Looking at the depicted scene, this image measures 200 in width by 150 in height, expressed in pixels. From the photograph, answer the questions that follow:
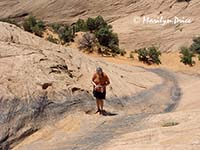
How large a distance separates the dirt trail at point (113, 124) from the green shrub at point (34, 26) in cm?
1778

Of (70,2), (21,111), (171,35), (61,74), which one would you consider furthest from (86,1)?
(21,111)

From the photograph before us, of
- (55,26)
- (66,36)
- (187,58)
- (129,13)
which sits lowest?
(187,58)

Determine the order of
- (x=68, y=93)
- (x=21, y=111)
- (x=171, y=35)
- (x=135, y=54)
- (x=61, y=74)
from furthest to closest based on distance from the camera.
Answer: (x=171, y=35)
(x=135, y=54)
(x=61, y=74)
(x=68, y=93)
(x=21, y=111)

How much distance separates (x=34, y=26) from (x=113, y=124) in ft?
77.6

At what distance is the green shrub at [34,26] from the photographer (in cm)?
3262

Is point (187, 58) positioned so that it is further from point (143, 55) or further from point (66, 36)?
point (66, 36)

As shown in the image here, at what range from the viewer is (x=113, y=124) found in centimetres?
1085

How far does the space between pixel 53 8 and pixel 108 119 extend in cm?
2720

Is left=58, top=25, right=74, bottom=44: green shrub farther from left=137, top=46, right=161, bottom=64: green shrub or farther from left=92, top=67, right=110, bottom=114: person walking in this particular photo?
left=92, top=67, right=110, bottom=114: person walking

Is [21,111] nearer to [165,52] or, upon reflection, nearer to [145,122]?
[145,122]

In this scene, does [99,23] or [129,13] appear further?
[129,13]

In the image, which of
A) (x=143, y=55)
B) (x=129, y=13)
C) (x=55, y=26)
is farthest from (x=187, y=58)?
(x=55, y=26)

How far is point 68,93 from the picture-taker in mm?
12344

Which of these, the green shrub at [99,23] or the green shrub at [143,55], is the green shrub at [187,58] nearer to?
the green shrub at [143,55]
